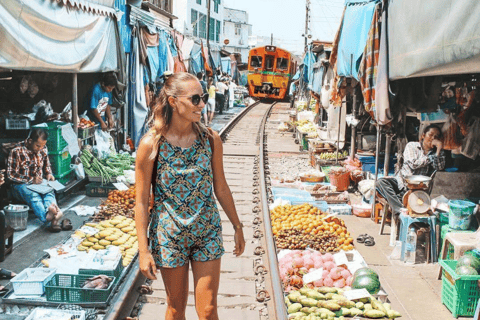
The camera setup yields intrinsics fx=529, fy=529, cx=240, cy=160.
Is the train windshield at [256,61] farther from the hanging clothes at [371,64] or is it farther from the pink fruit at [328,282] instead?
the pink fruit at [328,282]

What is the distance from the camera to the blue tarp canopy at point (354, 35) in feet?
25.0

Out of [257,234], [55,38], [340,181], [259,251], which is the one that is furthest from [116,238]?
[340,181]

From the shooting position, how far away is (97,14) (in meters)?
9.12

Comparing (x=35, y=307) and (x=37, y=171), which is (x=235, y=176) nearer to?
(x=37, y=171)

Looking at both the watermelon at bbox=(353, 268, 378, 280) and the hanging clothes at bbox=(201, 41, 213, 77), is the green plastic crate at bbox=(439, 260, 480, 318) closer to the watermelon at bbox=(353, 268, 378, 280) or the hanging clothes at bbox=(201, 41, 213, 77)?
the watermelon at bbox=(353, 268, 378, 280)

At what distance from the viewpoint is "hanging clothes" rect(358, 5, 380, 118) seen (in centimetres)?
689

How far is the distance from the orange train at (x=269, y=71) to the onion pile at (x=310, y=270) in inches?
1122

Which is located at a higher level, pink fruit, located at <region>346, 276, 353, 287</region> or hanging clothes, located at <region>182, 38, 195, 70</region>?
hanging clothes, located at <region>182, 38, 195, 70</region>

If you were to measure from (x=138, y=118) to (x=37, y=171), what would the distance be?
513 cm

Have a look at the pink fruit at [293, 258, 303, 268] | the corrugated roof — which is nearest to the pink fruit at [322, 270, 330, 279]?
the pink fruit at [293, 258, 303, 268]

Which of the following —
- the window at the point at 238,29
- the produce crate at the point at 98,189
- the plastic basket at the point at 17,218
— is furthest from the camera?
the window at the point at 238,29

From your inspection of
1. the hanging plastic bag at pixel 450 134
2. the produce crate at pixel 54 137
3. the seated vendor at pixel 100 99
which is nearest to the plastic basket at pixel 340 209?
the hanging plastic bag at pixel 450 134

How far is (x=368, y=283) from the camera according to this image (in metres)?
5.32

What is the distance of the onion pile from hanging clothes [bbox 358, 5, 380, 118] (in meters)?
2.18
